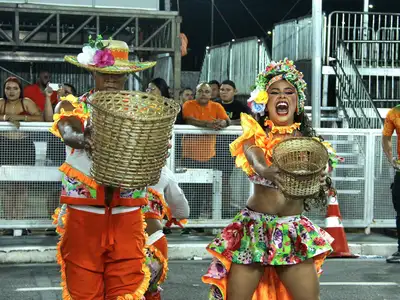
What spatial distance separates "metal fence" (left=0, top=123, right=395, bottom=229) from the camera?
1043cm

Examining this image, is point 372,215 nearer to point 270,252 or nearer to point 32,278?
point 32,278

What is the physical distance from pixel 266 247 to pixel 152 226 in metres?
1.00

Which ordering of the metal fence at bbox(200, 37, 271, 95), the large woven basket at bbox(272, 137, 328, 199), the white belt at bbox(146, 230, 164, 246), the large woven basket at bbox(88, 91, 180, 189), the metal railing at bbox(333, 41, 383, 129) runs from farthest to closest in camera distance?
the metal fence at bbox(200, 37, 271, 95), the metal railing at bbox(333, 41, 383, 129), the white belt at bbox(146, 230, 164, 246), the large woven basket at bbox(272, 137, 328, 199), the large woven basket at bbox(88, 91, 180, 189)

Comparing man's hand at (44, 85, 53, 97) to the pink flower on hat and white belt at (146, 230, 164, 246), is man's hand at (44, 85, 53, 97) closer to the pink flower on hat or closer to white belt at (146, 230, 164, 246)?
white belt at (146, 230, 164, 246)

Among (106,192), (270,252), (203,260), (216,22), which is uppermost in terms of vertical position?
(216,22)

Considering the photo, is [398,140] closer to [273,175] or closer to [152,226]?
[152,226]

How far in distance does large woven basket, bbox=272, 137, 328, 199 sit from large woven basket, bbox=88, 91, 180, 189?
0.72 metres

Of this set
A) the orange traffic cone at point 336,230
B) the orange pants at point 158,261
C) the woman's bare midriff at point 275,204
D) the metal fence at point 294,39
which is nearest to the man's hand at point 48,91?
the orange traffic cone at point 336,230

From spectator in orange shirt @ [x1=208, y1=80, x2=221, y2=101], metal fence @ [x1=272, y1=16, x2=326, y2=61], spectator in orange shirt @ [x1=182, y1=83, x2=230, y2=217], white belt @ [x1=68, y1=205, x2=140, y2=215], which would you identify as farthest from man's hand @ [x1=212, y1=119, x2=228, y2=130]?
metal fence @ [x1=272, y1=16, x2=326, y2=61]

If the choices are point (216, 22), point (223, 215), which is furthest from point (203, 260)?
point (216, 22)

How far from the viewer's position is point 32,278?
915cm

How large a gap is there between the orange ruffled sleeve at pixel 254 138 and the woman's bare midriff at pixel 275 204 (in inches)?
6.6

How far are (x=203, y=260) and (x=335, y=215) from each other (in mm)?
1804

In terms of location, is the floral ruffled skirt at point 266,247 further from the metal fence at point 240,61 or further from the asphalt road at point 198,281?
the metal fence at point 240,61
